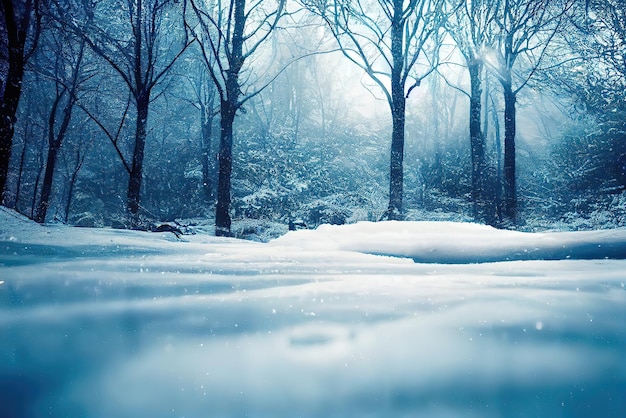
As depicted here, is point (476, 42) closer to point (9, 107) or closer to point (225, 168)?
point (225, 168)

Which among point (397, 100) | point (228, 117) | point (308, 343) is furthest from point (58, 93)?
point (308, 343)

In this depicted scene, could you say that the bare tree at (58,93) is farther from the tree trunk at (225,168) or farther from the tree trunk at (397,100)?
the tree trunk at (397,100)

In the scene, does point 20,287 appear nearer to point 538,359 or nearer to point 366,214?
point 538,359

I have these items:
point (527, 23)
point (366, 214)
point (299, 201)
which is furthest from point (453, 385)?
point (299, 201)

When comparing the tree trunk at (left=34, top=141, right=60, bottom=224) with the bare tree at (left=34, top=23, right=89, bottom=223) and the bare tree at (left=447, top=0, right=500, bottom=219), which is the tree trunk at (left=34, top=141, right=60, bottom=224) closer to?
the bare tree at (left=34, top=23, right=89, bottom=223)

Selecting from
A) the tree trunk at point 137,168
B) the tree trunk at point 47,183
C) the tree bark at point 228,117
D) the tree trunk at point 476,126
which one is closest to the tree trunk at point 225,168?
the tree bark at point 228,117

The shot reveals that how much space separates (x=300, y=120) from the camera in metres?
24.7

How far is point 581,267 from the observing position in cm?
177

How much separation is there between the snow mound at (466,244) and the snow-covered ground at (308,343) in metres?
0.59

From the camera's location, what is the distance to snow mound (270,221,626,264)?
221 centimetres

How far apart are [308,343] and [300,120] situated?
2456 centimetres

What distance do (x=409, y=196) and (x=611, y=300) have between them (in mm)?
17163

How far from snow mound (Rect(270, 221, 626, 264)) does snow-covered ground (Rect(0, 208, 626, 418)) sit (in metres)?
0.59

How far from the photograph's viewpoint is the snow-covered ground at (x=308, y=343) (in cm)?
58
